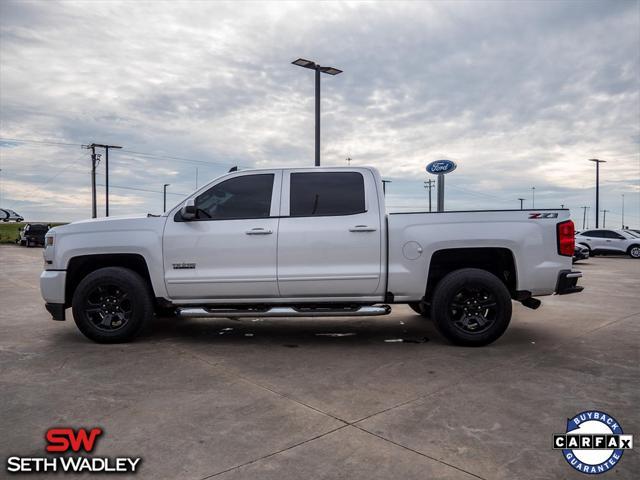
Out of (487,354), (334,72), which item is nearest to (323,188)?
(487,354)

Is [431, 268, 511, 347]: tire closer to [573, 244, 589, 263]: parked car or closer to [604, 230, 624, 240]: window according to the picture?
[573, 244, 589, 263]: parked car

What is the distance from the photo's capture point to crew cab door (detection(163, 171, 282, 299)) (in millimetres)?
6016

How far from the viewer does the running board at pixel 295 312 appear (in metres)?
5.84

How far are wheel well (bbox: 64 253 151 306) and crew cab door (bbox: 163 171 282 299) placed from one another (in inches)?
18.8

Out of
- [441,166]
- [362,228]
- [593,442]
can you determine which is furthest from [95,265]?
[441,166]

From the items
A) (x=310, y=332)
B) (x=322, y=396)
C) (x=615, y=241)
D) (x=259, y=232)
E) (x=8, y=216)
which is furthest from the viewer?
(x=8, y=216)

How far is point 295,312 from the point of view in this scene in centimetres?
589

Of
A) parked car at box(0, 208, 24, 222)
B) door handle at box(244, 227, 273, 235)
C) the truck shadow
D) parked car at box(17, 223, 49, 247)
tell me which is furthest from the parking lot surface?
parked car at box(0, 208, 24, 222)

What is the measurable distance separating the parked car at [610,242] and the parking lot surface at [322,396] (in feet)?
68.3

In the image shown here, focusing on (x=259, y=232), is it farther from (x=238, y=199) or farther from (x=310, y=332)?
(x=310, y=332)

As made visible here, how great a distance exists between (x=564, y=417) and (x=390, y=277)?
2.54 metres

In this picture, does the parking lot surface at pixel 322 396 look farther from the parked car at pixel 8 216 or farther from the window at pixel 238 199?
the parked car at pixel 8 216

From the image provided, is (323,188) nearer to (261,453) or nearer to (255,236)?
(255,236)

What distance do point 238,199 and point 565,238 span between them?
3845 mm
